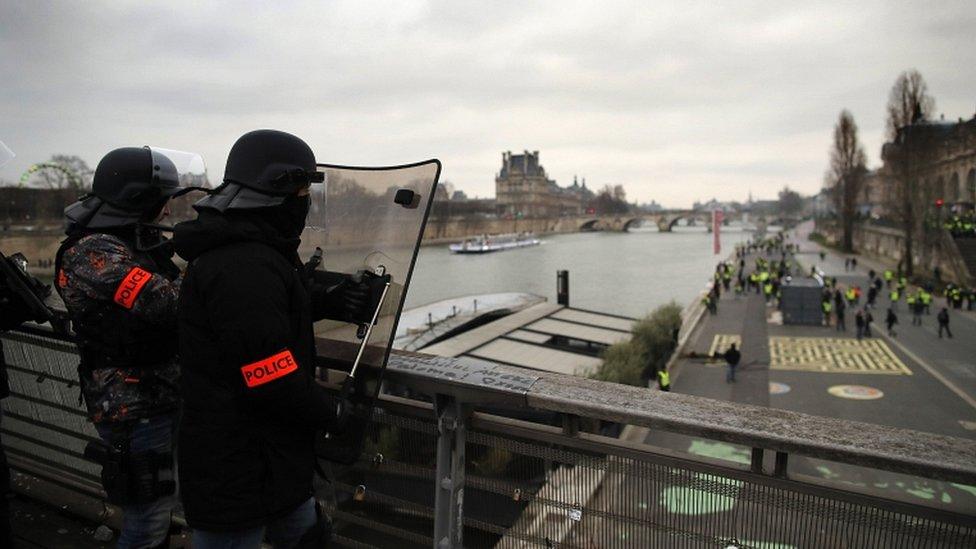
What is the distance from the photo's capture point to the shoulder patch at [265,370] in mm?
1392

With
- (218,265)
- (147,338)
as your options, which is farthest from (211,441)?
(147,338)

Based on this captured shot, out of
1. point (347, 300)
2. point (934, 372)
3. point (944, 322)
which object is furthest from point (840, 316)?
point (347, 300)

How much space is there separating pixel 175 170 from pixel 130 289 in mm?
530

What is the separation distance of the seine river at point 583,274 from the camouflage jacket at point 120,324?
2117 cm

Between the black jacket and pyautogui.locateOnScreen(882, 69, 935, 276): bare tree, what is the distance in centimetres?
4373

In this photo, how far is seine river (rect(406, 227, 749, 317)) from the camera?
114 feet

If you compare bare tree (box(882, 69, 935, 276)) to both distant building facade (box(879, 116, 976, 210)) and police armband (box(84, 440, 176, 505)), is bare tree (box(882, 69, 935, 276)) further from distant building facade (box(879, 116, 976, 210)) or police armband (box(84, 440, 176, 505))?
police armband (box(84, 440, 176, 505))

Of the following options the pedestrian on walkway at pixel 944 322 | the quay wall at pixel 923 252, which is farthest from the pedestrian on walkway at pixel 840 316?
the quay wall at pixel 923 252

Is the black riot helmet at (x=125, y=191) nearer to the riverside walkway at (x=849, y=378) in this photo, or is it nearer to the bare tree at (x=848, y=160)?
the riverside walkway at (x=849, y=378)

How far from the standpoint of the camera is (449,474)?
1957 millimetres

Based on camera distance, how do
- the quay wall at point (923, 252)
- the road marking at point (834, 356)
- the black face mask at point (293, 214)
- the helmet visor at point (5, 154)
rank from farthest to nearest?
1. the quay wall at point (923, 252)
2. the road marking at point (834, 356)
3. the helmet visor at point (5, 154)
4. the black face mask at point (293, 214)

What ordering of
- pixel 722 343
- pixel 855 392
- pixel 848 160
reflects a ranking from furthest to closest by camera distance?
pixel 848 160 < pixel 722 343 < pixel 855 392

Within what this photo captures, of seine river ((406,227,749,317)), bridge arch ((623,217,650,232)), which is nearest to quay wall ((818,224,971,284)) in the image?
seine river ((406,227,749,317))

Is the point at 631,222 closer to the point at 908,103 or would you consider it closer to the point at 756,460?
the point at 908,103
